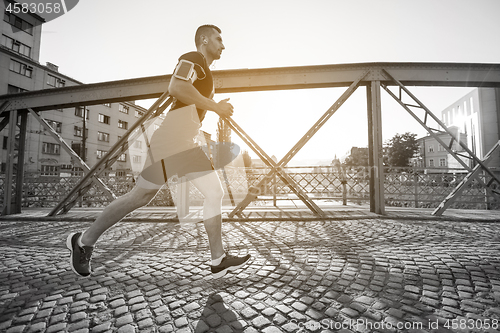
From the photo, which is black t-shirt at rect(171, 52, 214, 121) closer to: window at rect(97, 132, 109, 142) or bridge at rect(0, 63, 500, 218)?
bridge at rect(0, 63, 500, 218)

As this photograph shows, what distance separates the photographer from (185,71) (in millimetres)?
2271

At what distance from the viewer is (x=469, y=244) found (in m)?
3.49

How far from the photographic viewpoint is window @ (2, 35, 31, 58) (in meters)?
→ 27.3

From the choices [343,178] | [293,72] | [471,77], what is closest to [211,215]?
[293,72]

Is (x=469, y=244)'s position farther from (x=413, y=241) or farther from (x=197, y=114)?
(x=197, y=114)

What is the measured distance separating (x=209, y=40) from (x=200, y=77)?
1.93 ft

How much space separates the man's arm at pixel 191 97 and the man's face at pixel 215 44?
0.72 meters

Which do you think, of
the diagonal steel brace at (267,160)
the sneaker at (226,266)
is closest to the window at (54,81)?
the diagonal steel brace at (267,160)

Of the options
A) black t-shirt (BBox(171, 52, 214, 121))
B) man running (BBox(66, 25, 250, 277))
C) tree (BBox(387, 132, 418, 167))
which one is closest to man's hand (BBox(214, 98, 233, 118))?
man running (BBox(66, 25, 250, 277))

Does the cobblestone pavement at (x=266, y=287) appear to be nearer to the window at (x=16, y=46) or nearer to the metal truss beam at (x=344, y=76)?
the metal truss beam at (x=344, y=76)

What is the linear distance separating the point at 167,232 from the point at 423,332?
406 cm

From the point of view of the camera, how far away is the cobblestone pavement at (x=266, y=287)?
1591mm

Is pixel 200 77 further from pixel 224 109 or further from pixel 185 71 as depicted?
pixel 224 109

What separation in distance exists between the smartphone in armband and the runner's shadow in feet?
6.27
